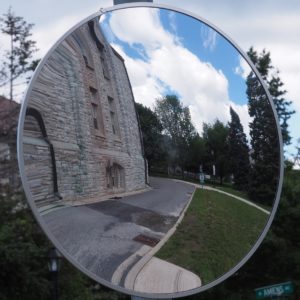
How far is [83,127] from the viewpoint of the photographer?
1.85 meters

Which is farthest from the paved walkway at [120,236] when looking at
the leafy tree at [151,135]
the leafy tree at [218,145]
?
the leafy tree at [218,145]

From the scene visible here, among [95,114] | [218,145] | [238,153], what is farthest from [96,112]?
[238,153]

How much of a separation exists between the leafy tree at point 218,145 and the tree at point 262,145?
9 centimetres

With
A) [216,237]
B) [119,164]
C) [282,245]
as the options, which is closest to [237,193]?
[216,237]

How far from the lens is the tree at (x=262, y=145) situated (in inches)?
78.3

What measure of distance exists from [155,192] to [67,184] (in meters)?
0.29

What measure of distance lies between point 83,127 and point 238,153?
0.60 meters

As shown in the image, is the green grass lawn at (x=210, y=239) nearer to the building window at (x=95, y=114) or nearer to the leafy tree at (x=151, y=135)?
the leafy tree at (x=151, y=135)

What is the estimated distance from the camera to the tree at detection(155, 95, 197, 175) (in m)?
1.93

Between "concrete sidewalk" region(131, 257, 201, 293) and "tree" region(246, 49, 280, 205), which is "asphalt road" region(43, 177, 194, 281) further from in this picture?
"tree" region(246, 49, 280, 205)

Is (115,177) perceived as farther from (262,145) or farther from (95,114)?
(262,145)

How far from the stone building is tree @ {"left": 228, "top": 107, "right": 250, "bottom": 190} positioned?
354 millimetres

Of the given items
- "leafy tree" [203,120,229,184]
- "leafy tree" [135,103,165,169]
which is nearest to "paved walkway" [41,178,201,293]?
"leafy tree" [135,103,165,169]

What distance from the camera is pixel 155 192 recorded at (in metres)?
1.94
